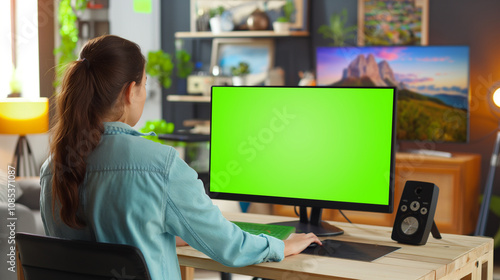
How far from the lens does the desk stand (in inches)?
59.8

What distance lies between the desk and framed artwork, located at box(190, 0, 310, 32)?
3200mm

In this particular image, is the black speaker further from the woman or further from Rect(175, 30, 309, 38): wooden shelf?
Rect(175, 30, 309, 38): wooden shelf

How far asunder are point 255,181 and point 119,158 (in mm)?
736

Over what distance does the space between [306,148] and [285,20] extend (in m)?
3.03

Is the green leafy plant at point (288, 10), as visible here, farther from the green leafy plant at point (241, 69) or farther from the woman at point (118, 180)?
the woman at point (118, 180)

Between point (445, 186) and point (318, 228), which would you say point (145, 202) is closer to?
point (318, 228)

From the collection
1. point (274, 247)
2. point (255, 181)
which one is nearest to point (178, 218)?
point (274, 247)

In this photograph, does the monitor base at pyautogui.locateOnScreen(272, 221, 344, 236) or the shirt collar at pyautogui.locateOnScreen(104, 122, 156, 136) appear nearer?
the shirt collar at pyautogui.locateOnScreen(104, 122, 156, 136)

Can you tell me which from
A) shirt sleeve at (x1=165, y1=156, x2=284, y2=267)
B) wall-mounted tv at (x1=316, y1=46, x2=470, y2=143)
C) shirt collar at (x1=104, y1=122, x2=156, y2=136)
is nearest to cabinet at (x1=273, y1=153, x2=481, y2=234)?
wall-mounted tv at (x1=316, y1=46, x2=470, y2=143)

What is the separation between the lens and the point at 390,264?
5.25ft

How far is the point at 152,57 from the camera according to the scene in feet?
17.6

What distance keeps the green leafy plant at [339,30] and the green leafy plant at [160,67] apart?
1.35 metres

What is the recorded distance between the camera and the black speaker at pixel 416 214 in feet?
5.94

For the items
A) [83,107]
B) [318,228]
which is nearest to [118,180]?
[83,107]
